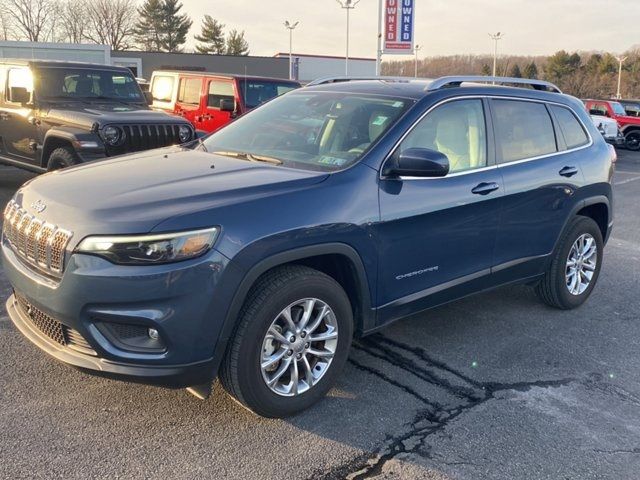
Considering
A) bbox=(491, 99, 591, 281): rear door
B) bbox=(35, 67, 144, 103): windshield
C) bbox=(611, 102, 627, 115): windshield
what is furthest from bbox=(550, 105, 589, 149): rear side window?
bbox=(611, 102, 627, 115): windshield

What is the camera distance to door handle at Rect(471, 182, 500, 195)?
404 cm

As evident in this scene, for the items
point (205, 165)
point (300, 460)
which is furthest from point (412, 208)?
point (300, 460)

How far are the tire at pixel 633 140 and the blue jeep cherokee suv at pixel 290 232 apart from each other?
21.5 meters

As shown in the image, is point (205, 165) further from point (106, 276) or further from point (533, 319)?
point (533, 319)

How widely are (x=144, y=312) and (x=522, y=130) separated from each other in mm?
3141

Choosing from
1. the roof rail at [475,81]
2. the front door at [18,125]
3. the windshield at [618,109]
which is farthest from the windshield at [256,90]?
the windshield at [618,109]

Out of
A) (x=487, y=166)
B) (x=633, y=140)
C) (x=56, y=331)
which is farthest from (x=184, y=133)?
(x=633, y=140)

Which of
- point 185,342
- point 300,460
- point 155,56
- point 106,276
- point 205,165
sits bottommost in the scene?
point 300,460

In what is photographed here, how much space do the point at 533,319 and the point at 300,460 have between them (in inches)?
108

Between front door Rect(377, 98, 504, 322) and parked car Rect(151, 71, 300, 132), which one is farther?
parked car Rect(151, 71, 300, 132)

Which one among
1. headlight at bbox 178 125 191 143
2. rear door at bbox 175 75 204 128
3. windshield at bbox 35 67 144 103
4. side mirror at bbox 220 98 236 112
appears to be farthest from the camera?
rear door at bbox 175 75 204 128

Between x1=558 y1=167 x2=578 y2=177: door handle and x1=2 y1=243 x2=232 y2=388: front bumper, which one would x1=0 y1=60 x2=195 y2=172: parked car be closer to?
x1=2 y1=243 x2=232 y2=388: front bumper

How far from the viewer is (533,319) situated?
497cm

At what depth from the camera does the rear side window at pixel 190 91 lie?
12.1 meters
